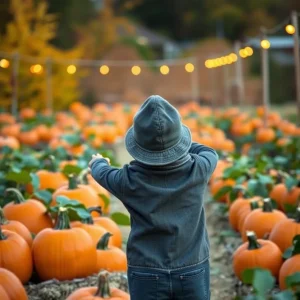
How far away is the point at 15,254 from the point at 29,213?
77 centimetres

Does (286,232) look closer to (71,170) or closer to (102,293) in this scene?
(102,293)

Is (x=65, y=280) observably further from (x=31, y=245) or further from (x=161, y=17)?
(x=161, y=17)

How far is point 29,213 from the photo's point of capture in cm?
566

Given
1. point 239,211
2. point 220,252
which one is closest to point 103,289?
point 220,252

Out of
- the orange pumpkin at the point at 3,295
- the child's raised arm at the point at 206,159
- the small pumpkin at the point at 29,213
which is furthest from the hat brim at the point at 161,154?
the small pumpkin at the point at 29,213

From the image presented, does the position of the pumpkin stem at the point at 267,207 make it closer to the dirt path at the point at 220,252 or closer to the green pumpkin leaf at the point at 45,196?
the dirt path at the point at 220,252

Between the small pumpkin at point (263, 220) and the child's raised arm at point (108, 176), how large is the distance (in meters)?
2.21

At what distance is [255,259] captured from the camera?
16.9ft

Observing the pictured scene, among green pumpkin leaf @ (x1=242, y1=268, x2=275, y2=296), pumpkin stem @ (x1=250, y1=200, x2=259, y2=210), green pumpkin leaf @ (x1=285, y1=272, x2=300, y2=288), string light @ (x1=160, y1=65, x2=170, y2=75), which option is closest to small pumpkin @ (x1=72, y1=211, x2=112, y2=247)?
pumpkin stem @ (x1=250, y1=200, x2=259, y2=210)

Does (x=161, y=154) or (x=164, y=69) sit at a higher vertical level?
(x=164, y=69)

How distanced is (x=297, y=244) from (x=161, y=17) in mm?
47468

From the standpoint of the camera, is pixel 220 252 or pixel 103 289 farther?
pixel 220 252

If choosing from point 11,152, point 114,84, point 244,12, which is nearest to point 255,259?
point 11,152

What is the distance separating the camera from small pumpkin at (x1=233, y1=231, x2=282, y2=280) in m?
5.08
